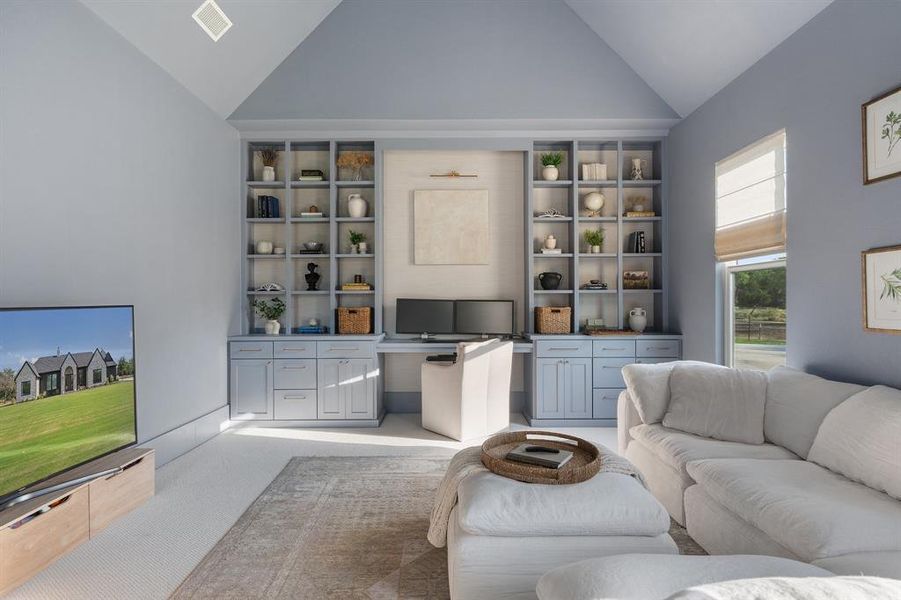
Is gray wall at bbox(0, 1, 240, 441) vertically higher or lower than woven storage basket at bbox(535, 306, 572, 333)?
higher

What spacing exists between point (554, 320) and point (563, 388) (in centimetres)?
66

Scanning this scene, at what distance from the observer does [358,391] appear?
173 inches

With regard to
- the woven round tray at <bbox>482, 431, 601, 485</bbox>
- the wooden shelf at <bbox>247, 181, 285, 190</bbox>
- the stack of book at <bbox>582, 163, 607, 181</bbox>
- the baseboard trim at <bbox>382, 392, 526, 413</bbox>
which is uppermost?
the stack of book at <bbox>582, 163, 607, 181</bbox>

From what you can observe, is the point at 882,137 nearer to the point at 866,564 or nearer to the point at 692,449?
the point at 692,449

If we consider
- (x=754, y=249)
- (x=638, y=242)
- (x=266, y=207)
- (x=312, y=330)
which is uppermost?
(x=266, y=207)

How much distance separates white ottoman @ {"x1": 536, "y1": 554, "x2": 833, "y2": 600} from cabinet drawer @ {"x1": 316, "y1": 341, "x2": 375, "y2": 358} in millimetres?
3385

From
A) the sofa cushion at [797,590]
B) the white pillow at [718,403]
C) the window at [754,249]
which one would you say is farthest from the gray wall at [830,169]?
the sofa cushion at [797,590]

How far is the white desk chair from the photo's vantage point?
3.93 m

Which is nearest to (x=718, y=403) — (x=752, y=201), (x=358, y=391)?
(x=752, y=201)

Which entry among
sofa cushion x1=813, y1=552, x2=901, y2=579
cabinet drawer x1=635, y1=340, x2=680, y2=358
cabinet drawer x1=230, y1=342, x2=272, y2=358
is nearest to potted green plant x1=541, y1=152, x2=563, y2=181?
cabinet drawer x1=635, y1=340, x2=680, y2=358

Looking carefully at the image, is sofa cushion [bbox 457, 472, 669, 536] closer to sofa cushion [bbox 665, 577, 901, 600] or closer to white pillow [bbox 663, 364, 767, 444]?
sofa cushion [bbox 665, 577, 901, 600]

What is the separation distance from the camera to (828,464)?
2092 millimetres

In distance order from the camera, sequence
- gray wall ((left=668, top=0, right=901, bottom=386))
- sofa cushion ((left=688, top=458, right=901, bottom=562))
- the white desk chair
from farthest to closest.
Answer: the white desk chair → gray wall ((left=668, top=0, right=901, bottom=386)) → sofa cushion ((left=688, top=458, right=901, bottom=562))

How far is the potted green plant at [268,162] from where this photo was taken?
4732 mm
